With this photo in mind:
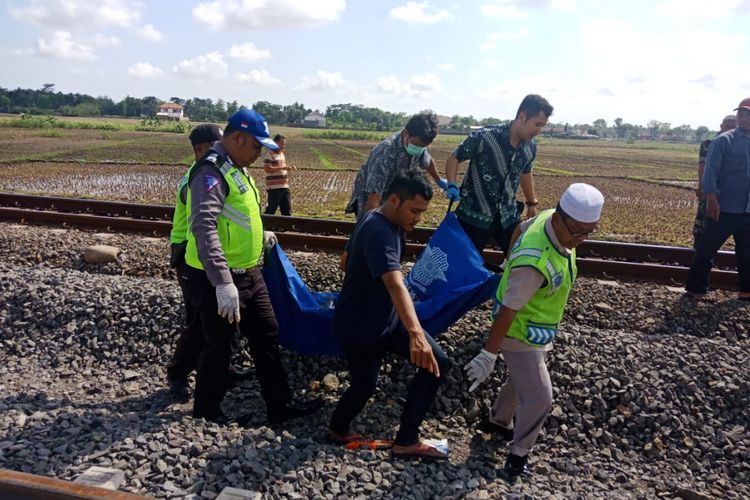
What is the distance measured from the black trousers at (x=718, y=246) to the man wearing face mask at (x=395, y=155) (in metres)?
3.11

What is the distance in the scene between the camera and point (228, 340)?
3.86 meters

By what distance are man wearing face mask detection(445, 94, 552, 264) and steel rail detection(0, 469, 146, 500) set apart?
10.4ft

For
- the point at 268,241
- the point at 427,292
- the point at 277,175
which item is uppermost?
the point at 277,175

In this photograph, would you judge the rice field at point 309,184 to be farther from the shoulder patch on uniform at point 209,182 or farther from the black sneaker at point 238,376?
the shoulder patch on uniform at point 209,182

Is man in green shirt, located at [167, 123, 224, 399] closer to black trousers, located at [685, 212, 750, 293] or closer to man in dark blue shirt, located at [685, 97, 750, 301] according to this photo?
man in dark blue shirt, located at [685, 97, 750, 301]

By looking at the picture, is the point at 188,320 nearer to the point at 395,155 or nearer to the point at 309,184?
the point at 395,155

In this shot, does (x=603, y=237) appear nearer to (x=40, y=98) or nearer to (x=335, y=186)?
(x=335, y=186)

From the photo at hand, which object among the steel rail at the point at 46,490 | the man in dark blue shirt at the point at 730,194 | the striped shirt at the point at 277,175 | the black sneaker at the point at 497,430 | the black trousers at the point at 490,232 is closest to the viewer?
the steel rail at the point at 46,490

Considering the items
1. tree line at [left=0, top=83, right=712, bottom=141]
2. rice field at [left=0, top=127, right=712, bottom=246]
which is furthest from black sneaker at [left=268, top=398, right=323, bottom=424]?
tree line at [left=0, top=83, right=712, bottom=141]

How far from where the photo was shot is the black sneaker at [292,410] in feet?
13.6

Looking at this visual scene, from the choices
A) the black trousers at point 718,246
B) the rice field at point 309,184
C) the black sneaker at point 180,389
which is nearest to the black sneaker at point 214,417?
the black sneaker at point 180,389

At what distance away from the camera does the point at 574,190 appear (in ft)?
10.3

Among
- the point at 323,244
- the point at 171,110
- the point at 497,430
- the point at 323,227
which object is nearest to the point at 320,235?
the point at 323,227

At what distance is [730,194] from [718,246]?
0.54 metres
